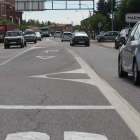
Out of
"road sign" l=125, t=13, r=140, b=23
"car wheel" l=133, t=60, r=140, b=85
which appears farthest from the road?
"road sign" l=125, t=13, r=140, b=23

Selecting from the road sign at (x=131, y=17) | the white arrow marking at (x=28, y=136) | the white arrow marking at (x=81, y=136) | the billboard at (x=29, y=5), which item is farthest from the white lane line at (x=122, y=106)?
the billboard at (x=29, y=5)

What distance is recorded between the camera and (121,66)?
→ 1233 cm

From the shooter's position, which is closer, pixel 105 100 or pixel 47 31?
pixel 105 100

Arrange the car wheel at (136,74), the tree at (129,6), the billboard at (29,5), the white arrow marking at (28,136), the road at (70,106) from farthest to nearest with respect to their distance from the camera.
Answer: the billboard at (29,5) < the tree at (129,6) < the car wheel at (136,74) < the road at (70,106) < the white arrow marking at (28,136)

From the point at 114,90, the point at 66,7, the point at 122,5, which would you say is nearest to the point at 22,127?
the point at 114,90

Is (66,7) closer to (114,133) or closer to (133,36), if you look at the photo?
(133,36)

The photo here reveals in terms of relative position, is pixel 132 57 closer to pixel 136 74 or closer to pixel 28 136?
pixel 136 74

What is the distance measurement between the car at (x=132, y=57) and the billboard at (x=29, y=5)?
61.0 metres

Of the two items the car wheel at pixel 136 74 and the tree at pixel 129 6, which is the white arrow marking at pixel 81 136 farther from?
the tree at pixel 129 6

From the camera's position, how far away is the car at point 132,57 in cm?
1029

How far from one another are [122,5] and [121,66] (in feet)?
146

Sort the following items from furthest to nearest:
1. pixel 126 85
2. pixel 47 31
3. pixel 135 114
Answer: pixel 47 31 < pixel 126 85 < pixel 135 114

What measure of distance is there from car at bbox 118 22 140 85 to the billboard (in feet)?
200

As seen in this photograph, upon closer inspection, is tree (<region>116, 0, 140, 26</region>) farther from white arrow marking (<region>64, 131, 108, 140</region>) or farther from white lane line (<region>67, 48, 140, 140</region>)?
white arrow marking (<region>64, 131, 108, 140</region>)
